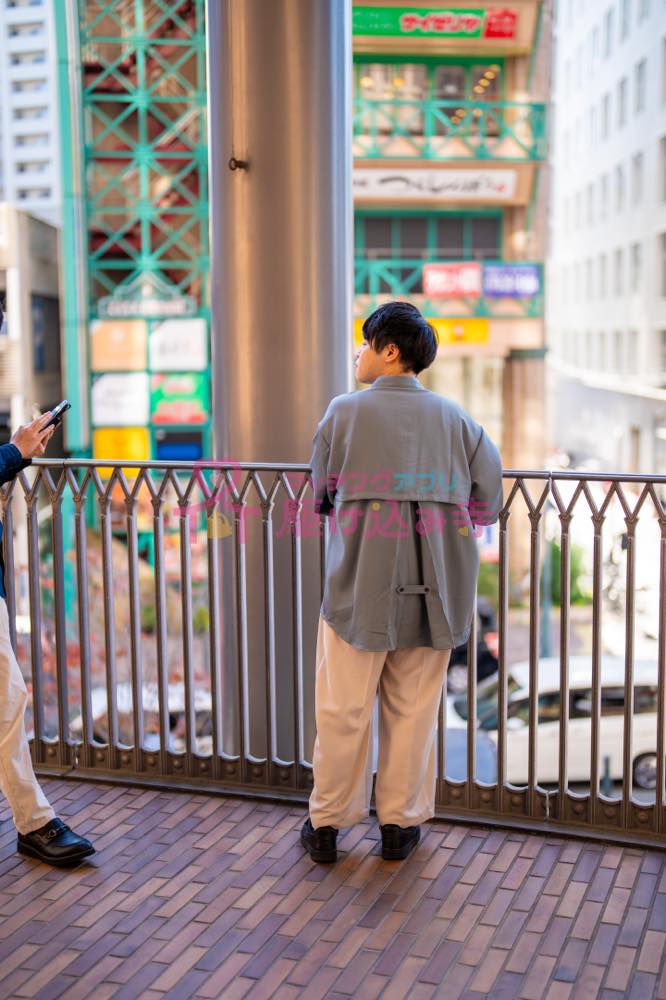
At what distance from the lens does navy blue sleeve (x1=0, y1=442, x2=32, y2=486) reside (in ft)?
7.84

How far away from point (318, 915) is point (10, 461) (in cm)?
114

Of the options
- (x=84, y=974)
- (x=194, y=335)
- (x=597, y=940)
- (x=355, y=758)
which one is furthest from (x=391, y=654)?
(x=194, y=335)

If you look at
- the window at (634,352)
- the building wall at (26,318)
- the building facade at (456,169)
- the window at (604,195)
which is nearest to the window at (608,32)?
the window at (604,195)

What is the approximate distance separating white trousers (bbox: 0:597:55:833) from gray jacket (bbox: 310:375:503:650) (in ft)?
2.30

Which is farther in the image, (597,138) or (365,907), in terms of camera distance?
(597,138)

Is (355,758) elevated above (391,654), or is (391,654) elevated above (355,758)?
(391,654)

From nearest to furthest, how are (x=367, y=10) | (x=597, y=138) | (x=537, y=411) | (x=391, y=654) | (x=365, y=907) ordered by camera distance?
(x=365, y=907) → (x=391, y=654) → (x=367, y=10) → (x=537, y=411) → (x=597, y=138)

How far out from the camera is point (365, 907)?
235 centimetres

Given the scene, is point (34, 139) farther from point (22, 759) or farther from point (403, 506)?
point (403, 506)

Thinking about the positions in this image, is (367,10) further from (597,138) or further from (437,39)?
(597,138)

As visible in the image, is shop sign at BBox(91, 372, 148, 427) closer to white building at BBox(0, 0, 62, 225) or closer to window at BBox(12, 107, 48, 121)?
white building at BBox(0, 0, 62, 225)

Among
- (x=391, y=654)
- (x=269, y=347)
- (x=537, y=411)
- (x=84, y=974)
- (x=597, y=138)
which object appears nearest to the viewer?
(x=84, y=974)

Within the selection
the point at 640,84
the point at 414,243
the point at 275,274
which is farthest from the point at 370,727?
the point at 640,84

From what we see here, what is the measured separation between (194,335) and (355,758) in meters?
15.7
